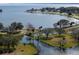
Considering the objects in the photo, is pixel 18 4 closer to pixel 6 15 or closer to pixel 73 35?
pixel 6 15

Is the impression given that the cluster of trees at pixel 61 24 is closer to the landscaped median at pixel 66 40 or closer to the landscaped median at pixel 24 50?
the landscaped median at pixel 66 40

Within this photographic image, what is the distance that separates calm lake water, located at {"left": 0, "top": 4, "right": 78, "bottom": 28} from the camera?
1293 mm

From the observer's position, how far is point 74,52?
4.14 feet

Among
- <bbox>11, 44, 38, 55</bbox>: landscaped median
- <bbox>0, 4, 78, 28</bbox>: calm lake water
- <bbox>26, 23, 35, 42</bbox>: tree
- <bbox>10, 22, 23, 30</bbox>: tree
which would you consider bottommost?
<bbox>11, 44, 38, 55</bbox>: landscaped median

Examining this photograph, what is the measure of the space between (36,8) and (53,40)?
0.28 metres

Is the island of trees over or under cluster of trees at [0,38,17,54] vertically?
over

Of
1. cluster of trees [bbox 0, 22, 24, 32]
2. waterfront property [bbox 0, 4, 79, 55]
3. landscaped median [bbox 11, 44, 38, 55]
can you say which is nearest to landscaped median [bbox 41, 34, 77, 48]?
waterfront property [bbox 0, 4, 79, 55]

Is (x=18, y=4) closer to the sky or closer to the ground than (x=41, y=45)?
closer to the sky

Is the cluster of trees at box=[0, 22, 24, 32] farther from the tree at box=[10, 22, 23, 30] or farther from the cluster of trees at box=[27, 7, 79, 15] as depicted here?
the cluster of trees at box=[27, 7, 79, 15]

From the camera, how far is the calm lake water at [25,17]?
4.24 feet

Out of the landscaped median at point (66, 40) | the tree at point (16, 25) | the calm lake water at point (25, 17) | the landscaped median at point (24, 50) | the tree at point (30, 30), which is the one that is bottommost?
the landscaped median at point (24, 50)

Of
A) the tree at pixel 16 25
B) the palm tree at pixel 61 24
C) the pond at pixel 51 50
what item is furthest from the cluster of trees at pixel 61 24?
the tree at pixel 16 25
